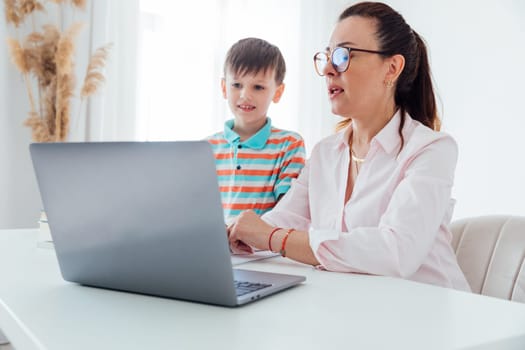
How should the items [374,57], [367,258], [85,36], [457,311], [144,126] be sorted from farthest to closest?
[144,126], [85,36], [374,57], [367,258], [457,311]

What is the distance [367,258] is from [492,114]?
2416 mm

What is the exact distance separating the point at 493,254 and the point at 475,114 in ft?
6.59

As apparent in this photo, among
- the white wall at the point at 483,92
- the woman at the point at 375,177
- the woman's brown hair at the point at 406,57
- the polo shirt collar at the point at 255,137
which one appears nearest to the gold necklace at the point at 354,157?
the woman at the point at 375,177

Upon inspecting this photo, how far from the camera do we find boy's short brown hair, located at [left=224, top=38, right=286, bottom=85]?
189 cm

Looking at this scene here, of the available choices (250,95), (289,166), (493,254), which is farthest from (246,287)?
(250,95)

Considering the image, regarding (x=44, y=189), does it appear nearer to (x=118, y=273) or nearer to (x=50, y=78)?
(x=118, y=273)

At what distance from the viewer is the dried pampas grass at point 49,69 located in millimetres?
3002

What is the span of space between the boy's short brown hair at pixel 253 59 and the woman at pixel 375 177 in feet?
1.17

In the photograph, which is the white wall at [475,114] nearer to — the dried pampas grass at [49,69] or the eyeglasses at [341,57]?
the dried pampas grass at [49,69]

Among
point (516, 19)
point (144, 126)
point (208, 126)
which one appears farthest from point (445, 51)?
point (144, 126)

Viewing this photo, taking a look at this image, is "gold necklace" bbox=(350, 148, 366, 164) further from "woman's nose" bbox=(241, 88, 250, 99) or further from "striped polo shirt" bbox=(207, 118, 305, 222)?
"woman's nose" bbox=(241, 88, 250, 99)

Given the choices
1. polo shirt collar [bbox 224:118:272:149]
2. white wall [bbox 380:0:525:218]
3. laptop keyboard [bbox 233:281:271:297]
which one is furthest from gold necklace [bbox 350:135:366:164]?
white wall [bbox 380:0:525:218]

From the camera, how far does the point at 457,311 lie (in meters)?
0.72

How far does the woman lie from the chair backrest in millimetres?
142
